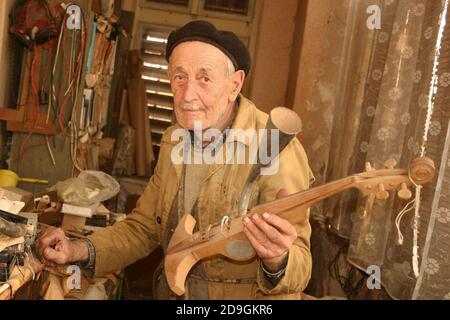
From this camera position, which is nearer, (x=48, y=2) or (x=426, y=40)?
(x=426, y=40)

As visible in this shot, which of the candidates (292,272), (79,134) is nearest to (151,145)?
(79,134)

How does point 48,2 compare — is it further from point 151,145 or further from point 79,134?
point 151,145

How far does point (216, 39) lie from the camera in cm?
99

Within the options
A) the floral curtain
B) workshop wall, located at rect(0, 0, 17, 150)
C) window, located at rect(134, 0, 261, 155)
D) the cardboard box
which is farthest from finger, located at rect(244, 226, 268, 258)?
workshop wall, located at rect(0, 0, 17, 150)

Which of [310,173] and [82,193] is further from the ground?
[310,173]

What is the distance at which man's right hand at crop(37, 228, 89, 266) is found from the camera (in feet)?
3.54

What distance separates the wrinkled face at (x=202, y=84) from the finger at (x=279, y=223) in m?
0.23

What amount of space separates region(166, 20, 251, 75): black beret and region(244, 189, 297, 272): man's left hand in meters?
0.31

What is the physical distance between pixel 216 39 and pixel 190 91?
0.37 feet

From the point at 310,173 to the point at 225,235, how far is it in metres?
0.21

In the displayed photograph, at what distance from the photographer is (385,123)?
1070mm

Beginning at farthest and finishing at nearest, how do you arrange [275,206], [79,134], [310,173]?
[79,134]
[310,173]
[275,206]

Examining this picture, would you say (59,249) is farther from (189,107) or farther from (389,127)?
(389,127)

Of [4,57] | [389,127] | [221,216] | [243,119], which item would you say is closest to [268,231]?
[221,216]
